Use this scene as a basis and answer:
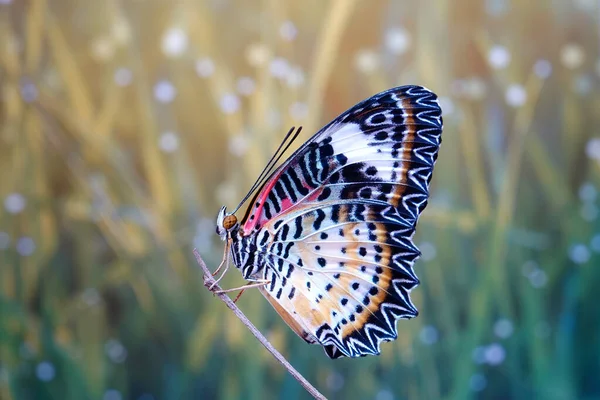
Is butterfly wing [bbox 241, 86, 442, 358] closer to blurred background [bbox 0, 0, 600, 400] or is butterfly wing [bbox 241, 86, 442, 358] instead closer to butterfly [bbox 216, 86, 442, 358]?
butterfly [bbox 216, 86, 442, 358]

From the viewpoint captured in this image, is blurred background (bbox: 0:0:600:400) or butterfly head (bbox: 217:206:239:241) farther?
blurred background (bbox: 0:0:600:400)

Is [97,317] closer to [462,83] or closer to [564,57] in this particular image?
[462,83]

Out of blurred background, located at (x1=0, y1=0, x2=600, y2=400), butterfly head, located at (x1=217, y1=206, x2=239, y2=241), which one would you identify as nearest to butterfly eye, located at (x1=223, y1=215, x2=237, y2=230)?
butterfly head, located at (x1=217, y1=206, x2=239, y2=241)

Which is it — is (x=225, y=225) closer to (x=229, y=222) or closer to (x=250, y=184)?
(x=229, y=222)

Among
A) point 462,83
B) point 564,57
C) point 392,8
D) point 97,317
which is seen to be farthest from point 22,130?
point 564,57

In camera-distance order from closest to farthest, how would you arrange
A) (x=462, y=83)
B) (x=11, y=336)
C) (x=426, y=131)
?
(x=426, y=131) → (x=11, y=336) → (x=462, y=83)
